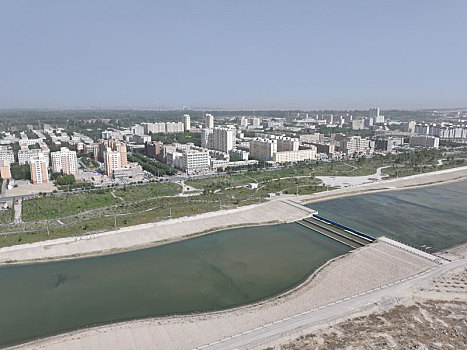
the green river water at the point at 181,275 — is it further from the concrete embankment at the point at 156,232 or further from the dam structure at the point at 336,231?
the concrete embankment at the point at 156,232

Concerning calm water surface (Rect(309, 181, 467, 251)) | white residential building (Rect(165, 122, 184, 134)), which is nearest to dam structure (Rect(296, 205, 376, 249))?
calm water surface (Rect(309, 181, 467, 251))

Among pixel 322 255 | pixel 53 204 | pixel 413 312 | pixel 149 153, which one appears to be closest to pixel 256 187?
pixel 322 255

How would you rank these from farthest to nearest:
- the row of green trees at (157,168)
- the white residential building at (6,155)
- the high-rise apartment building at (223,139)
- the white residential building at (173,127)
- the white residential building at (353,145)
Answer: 1. the white residential building at (173,127)
2. the white residential building at (353,145)
3. the high-rise apartment building at (223,139)
4. the white residential building at (6,155)
5. the row of green trees at (157,168)

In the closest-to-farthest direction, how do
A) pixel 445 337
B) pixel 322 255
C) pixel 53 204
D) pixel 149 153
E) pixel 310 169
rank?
pixel 445 337 → pixel 322 255 → pixel 53 204 → pixel 310 169 → pixel 149 153

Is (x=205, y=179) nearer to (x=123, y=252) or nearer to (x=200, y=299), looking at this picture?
(x=123, y=252)

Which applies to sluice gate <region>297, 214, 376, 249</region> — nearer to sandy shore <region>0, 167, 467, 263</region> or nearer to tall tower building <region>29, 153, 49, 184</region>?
sandy shore <region>0, 167, 467, 263</region>

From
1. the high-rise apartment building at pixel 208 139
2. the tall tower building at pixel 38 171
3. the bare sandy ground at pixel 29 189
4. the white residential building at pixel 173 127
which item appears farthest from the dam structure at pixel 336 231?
the white residential building at pixel 173 127
